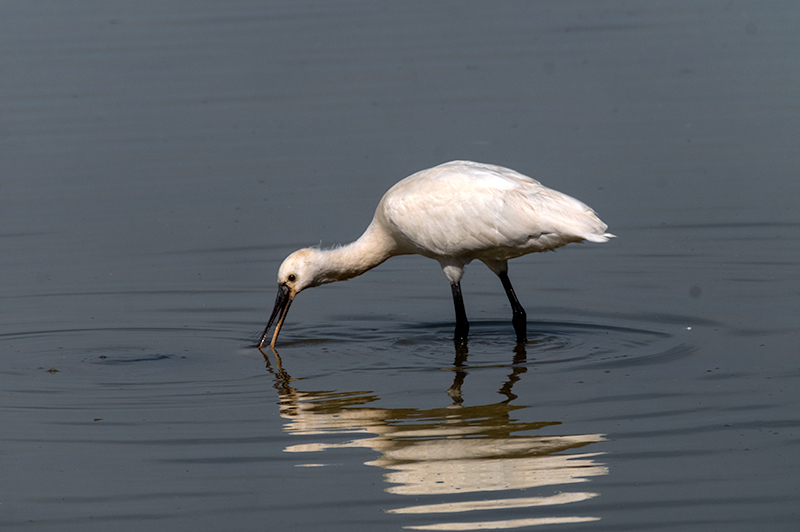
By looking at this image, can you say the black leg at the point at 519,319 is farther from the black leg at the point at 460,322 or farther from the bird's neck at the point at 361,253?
the bird's neck at the point at 361,253

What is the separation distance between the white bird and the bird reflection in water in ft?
3.72

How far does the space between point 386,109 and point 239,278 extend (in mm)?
5457

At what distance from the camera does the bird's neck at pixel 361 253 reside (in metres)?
11.0

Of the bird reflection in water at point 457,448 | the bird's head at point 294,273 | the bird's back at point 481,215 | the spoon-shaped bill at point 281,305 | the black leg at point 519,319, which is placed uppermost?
the bird's back at point 481,215

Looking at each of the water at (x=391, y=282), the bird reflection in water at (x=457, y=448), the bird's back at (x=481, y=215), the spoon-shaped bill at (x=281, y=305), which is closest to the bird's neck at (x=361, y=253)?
the bird's back at (x=481, y=215)

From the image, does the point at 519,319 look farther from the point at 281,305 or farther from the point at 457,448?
the point at 457,448

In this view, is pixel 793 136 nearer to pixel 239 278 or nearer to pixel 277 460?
pixel 239 278

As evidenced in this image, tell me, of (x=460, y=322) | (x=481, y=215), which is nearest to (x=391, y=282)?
(x=460, y=322)

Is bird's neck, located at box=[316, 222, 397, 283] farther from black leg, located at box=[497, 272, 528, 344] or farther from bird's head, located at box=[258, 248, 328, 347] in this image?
black leg, located at box=[497, 272, 528, 344]

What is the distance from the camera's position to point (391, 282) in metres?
12.2

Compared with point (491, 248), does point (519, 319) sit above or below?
below

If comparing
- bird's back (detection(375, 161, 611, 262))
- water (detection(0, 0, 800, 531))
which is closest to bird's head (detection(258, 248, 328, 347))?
water (detection(0, 0, 800, 531))

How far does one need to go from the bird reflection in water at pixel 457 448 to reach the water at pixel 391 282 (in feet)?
0.10

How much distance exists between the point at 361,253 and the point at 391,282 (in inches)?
49.6
